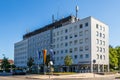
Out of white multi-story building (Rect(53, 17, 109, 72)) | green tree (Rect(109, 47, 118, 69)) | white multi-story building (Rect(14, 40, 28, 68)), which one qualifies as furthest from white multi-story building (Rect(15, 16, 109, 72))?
white multi-story building (Rect(14, 40, 28, 68))

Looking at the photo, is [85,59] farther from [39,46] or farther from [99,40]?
[39,46]

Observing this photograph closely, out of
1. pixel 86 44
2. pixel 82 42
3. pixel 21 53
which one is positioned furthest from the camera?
pixel 21 53

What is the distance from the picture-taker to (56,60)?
89.2m

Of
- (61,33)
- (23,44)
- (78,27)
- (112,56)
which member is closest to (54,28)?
(61,33)

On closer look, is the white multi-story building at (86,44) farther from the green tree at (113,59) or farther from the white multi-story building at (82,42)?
the green tree at (113,59)

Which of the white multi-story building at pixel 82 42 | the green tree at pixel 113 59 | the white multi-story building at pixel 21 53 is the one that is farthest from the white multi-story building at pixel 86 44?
the white multi-story building at pixel 21 53

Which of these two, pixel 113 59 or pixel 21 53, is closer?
pixel 113 59

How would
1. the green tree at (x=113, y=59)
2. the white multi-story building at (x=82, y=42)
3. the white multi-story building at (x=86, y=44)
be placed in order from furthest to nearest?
the green tree at (x=113, y=59), the white multi-story building at (x=82, y=42), the white multi-story building at (x=86, y=44)

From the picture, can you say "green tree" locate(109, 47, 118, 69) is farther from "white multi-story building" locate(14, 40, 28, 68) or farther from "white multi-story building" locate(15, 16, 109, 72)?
"white multi-story building" locate(14, 40, 28, 68)

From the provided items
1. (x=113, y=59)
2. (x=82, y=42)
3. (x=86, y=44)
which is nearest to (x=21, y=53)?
(x=113, y=59)

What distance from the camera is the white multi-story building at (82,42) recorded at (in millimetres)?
73500

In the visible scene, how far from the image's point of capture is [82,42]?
250ft

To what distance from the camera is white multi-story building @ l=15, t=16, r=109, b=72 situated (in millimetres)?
73500

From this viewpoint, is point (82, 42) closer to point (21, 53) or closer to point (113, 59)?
point (113, 59)
